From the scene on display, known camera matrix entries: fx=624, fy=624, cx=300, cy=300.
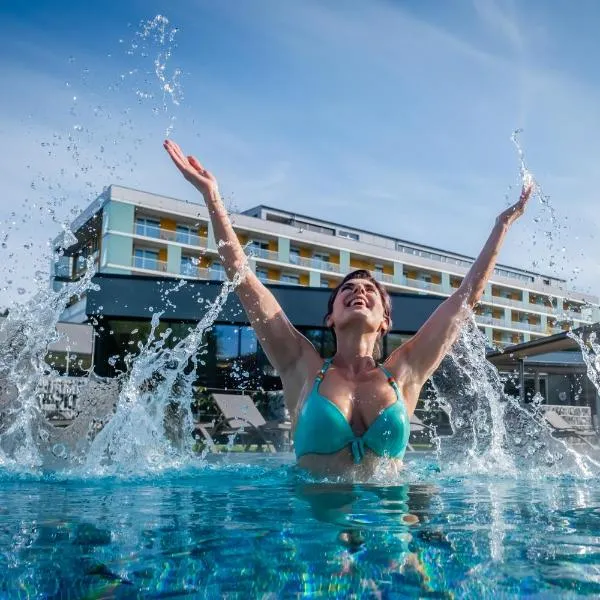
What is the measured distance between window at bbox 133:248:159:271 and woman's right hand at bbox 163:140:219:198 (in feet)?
132

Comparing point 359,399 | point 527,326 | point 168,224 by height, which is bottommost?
point 359,399

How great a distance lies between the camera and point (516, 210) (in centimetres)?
397

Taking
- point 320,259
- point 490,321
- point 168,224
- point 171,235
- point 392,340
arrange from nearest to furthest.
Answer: point 392,340, point 171,235, point 168,224, point 320,259, point 490,321

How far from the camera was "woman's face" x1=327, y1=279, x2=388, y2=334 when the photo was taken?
350 centimetres

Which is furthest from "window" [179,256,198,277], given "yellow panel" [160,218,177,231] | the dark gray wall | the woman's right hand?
the woman's right hand

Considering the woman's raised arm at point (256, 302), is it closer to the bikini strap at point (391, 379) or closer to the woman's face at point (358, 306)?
the woman's face at point (358, 306)

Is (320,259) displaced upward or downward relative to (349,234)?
downward

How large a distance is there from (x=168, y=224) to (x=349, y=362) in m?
42.5

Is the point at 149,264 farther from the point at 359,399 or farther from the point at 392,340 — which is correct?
the point at 359,399

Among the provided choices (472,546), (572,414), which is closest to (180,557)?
(472,546)

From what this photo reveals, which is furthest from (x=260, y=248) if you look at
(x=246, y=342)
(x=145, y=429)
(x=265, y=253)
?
(x=145, y=429)

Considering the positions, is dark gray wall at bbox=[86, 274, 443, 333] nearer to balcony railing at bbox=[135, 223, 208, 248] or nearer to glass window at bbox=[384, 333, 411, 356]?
glass window at bbox=[384, 333, 411, 356]

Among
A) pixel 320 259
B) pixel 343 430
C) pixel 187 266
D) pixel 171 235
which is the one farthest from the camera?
pixel 320 259

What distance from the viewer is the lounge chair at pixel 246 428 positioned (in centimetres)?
1005
